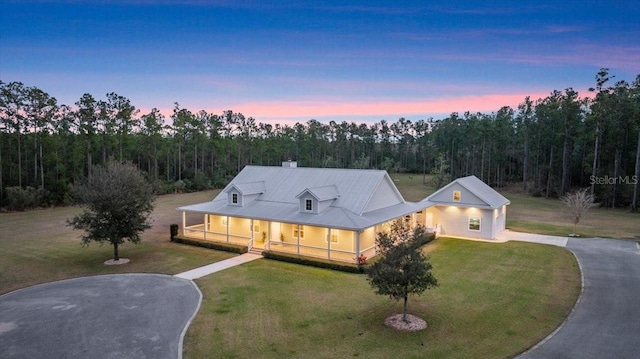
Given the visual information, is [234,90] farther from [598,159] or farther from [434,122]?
[434,122]

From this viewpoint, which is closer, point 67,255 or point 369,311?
point 369,311

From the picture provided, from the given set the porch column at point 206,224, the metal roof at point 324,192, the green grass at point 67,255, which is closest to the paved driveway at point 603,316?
the metal roof at point 324,192

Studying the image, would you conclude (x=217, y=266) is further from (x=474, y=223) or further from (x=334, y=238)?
(x=474, y=223)

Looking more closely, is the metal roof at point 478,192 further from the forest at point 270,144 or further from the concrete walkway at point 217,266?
the forest at point 270,144

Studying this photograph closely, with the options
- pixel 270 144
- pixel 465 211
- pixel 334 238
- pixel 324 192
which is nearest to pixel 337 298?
pixel 334 238

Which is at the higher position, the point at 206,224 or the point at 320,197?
the point at 320,197

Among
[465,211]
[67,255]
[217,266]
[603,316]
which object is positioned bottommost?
[67,255]
